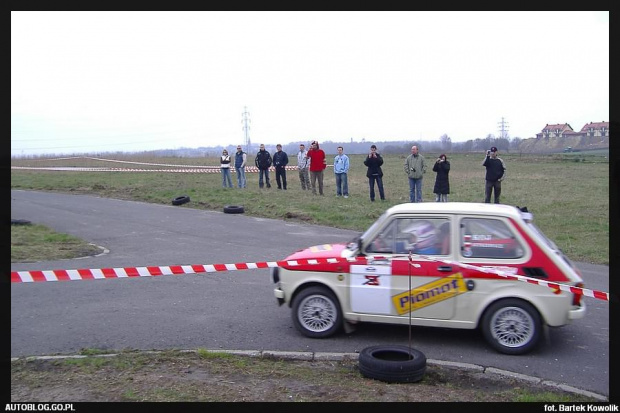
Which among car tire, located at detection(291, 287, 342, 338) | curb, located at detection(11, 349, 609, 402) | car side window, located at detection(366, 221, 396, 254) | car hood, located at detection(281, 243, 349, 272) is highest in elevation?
car side window, located at detection(366, 221, 396, 254)

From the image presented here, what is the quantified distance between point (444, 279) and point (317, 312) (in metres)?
1.62

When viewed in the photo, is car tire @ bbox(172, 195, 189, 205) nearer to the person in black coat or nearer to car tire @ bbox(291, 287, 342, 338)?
the person in black coat

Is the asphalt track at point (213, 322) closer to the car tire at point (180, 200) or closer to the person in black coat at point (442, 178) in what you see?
the person in black coat at point (442, 178)

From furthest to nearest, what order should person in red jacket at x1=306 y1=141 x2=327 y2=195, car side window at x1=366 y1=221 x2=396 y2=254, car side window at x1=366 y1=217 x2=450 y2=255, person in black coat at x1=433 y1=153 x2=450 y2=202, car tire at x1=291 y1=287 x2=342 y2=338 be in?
person in red jacket at x1=306 y1=141 x2=327 y2=195
person in black coat at x1=433 y1=153 x2=450 y2=202
car tire at x1=291 y1=287 x2=342 y2=338
car side window at x1=366 y1=221 x2=396 y2=254
car side window at x1=366 y1=217 x2=450 y2=255

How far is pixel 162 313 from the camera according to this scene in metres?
8.20

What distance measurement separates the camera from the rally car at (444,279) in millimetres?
6586

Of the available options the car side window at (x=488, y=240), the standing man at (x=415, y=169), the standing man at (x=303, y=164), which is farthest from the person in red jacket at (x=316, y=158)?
the car side window at (x=488, y=240)

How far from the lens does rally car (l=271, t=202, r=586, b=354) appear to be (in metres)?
6.59

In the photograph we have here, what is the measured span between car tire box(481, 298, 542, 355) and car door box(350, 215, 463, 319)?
45 centimetres

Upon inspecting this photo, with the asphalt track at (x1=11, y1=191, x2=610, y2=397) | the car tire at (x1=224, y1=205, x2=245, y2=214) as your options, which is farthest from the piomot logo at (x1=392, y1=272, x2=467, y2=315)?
the car tire at (x1=224, y1=205, x2=245, y2=214)

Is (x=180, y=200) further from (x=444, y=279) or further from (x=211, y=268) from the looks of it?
(x=444, y=279)

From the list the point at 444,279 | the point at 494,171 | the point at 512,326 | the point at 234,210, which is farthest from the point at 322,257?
the point at 494,171

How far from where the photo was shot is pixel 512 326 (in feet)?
21.8
